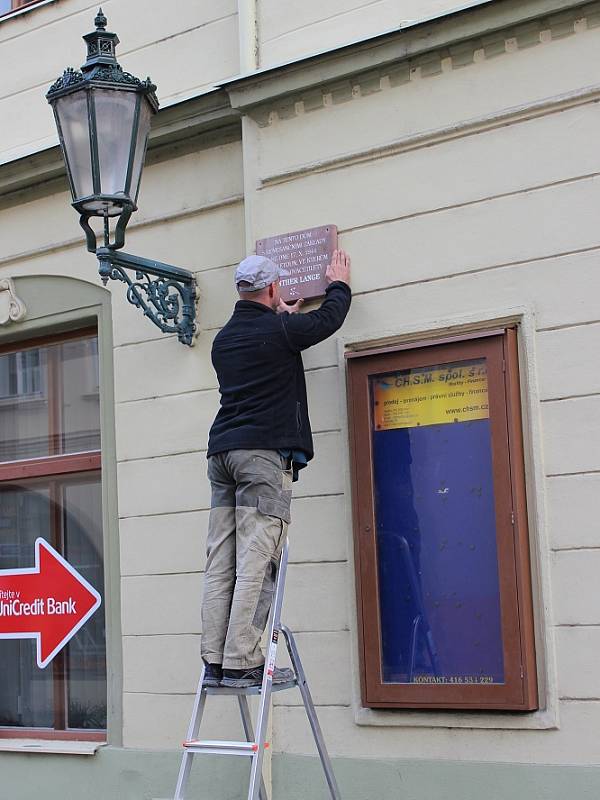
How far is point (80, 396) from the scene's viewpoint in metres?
7.18

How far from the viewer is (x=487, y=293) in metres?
5.40

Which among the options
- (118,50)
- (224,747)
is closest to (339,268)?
(224,747)

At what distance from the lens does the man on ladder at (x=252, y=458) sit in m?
5.04

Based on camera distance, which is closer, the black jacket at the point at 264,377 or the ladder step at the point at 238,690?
the ladder step at the point at 238,690

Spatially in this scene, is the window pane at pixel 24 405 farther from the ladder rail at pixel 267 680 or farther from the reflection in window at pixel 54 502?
the ladder rail at pixel 267 680

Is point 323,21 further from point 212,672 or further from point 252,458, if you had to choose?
point 212,672

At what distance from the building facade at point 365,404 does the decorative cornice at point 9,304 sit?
0.01 m

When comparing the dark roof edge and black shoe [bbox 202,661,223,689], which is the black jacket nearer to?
black shoe [bbox 202,661,223,689]

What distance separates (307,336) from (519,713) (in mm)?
1702

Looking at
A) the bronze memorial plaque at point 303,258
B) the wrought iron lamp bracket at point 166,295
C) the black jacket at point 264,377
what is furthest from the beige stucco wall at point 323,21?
the black jacket at point 264,377

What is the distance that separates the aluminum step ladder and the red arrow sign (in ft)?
6.33

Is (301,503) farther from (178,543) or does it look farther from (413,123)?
(413,123)

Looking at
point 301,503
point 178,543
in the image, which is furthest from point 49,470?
point 301,503

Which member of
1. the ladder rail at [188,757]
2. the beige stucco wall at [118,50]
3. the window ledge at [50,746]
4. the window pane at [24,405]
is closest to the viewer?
the ladder rail at [188,757]
